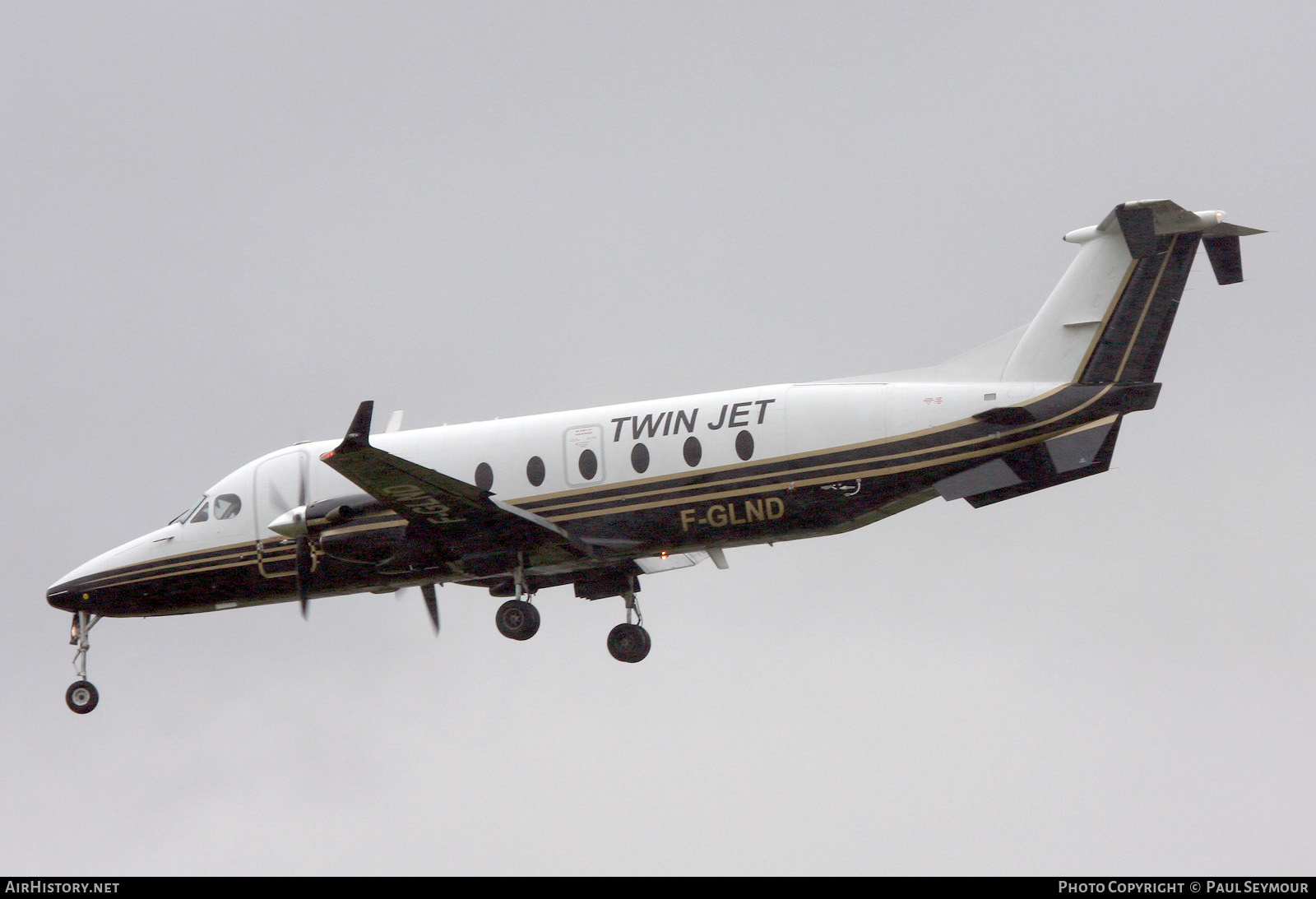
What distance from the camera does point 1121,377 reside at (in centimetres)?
3359

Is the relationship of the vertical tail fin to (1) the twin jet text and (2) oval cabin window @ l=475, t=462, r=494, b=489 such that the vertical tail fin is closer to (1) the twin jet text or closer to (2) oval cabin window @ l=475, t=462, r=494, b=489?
(1) the twin jet text

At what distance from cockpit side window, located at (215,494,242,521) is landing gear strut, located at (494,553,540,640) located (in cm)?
702

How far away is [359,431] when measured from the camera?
32031mm

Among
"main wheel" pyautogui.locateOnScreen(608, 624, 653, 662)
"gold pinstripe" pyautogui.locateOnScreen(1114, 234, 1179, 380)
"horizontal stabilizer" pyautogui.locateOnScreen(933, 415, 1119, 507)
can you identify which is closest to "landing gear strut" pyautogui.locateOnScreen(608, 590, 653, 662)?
"main wheel" pyautogui.locateOnScreen(608, 624, 653, 662)

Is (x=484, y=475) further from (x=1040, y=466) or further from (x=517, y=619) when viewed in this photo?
(x=1040, y=466)

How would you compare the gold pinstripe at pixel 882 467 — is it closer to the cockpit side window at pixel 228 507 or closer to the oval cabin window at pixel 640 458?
the oval cabin window at pixel 640 458

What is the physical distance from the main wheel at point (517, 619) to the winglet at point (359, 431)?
514 cm

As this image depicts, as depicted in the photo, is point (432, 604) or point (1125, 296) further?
point (432, 604)

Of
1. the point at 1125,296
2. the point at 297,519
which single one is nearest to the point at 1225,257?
the point at 1125,296

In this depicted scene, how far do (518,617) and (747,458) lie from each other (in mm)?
5648

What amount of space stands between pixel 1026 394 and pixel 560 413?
31.1 feet
